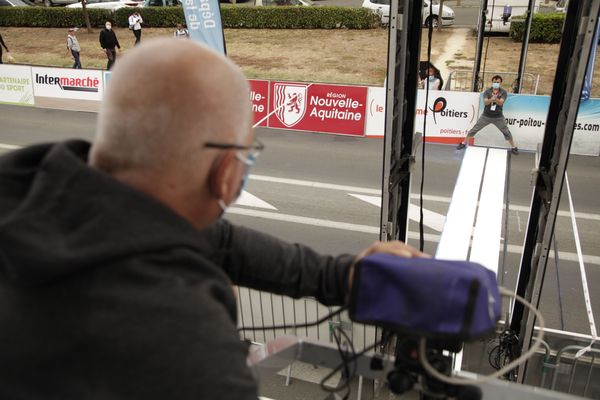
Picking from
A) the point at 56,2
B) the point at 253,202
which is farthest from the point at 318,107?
the point at 56,2

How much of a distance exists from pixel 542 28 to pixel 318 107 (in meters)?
13.5

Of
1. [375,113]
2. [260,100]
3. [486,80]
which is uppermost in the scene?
[260,100]

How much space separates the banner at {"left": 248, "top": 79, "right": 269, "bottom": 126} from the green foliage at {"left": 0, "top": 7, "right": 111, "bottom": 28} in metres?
18.1

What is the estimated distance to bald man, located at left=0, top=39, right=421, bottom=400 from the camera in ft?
3.37

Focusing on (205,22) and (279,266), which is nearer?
(279,266)

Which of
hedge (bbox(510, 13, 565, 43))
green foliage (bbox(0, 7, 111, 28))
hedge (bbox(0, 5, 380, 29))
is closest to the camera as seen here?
hedge (bbox(510, 13, 565, 43))

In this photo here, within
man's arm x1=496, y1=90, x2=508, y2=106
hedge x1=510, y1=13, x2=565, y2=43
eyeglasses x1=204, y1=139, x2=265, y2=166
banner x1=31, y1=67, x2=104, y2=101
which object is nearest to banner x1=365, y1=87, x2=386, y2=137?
man's arm x1=496, y1=90, x2=508, y2=106

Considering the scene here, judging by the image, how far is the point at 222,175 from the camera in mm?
1255

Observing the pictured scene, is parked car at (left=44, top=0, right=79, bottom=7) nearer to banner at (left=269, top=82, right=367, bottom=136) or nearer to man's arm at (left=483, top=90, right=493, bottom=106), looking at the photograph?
banner at (left=269, top=82, right=367, bottom=136)

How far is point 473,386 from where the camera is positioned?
158 cm

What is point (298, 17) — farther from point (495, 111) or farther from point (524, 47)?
point (495, 111)

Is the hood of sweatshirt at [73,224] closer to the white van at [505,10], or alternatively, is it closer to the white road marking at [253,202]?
the white road marking at [253,202]

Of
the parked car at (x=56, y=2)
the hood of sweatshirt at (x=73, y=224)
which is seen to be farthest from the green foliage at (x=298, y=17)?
the hood of sweatshirt at (x=73, y=224)

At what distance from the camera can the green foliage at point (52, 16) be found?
2777 cm
